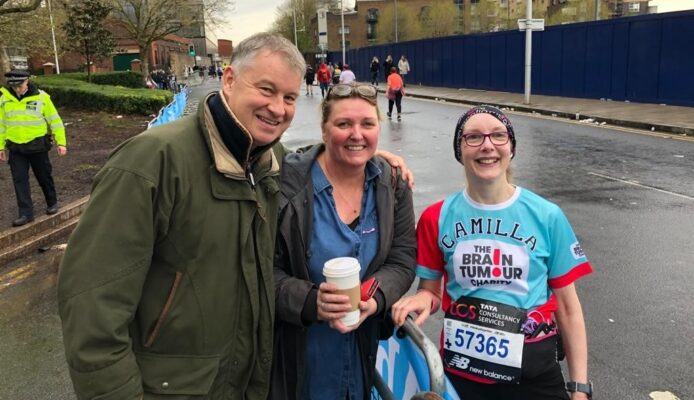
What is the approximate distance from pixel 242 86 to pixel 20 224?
20.1ft

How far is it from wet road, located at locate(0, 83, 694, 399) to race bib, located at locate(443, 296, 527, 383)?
5.26 ft

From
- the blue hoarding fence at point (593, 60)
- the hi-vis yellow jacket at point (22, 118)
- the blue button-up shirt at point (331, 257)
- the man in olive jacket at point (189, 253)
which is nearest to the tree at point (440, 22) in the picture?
the blue hoarding fence at point (593, 60)

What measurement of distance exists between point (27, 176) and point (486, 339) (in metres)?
6.79

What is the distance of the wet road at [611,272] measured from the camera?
11.9 ft

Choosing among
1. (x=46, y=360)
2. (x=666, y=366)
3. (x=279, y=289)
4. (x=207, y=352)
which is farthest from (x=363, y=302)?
(x=46, y=360)

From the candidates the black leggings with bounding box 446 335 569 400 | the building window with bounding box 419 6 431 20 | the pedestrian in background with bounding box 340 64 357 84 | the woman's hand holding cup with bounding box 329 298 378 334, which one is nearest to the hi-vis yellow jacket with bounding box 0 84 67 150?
the pedestrian in background with bounding box 340 64 357 84

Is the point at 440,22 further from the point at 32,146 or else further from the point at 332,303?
the point at 332,303

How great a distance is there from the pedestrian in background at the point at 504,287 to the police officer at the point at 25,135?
635 cm

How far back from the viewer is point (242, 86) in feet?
6.07

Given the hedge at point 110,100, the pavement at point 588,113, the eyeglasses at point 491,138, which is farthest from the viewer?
the hedge at point 110,100

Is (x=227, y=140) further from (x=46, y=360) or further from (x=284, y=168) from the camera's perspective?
(x=46, y=360)

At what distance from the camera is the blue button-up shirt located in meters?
2.11

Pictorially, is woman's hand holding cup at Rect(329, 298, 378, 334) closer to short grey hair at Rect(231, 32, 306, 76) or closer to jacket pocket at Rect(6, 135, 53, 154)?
short grey hair at Rect(231, 32, 306, 76)

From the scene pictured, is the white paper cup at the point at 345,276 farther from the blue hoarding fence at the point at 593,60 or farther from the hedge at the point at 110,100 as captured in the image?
the hedge at the point at 110,100
